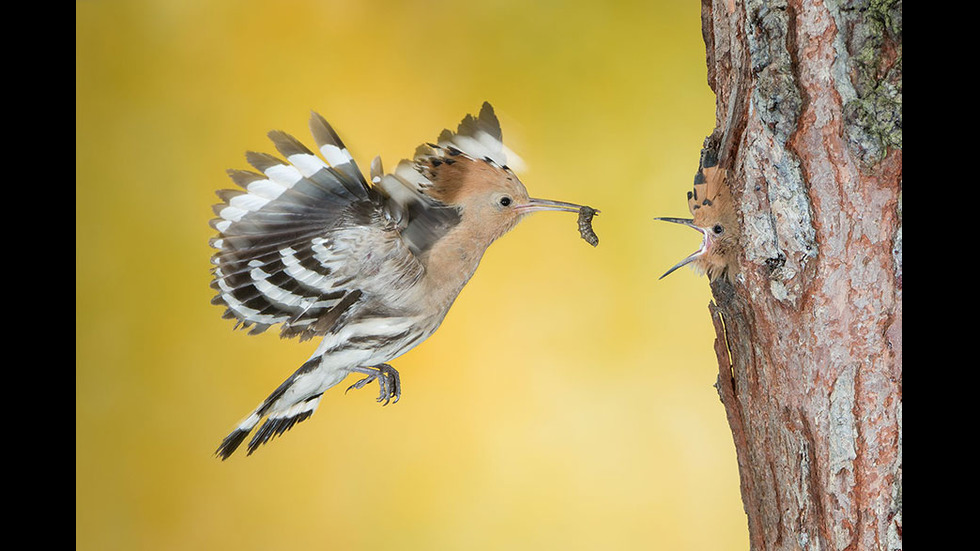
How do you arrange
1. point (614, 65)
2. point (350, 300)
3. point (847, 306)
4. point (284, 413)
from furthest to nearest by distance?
point (614, 65) < point (284, 413) < point (350, 300) < point (847, 306)

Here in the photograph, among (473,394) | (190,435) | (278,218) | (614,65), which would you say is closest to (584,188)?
(614,65)

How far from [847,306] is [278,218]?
0.68 metres

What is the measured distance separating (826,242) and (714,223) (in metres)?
0.15

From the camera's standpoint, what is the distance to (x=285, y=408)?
108 centimetres

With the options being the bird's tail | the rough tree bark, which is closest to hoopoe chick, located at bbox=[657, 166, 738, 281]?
the rough tree bark

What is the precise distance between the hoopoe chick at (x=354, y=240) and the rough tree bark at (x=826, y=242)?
299 millimetres

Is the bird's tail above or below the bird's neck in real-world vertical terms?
below

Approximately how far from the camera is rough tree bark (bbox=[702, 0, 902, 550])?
803mm

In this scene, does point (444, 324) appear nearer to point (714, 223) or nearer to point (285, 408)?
point (285, 408)

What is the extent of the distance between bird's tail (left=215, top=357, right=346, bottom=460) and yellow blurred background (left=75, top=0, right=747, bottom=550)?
0.09 feet

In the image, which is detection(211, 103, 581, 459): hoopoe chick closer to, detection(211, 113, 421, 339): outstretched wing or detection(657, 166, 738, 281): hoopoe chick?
detection(211, 113, 421, 339): outstretched wing

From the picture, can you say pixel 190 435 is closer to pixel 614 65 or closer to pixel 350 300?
pixel 350 300

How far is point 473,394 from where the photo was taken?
47.0 inches

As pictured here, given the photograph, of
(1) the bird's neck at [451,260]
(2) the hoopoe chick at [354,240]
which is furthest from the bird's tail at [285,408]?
(1) the bird's neck at [451,260]
